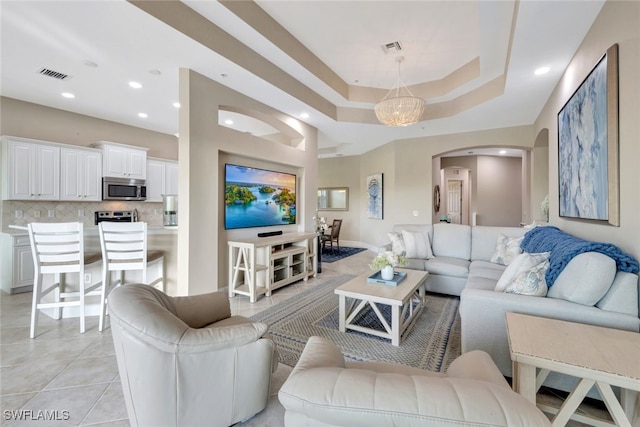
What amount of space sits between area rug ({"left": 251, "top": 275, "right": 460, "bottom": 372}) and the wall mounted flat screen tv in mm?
1488

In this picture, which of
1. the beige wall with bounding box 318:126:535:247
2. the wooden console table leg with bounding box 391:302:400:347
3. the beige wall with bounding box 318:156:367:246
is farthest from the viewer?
the beige wall with bounding box 318:156:367:246

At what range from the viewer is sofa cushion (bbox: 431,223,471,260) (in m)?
4.14

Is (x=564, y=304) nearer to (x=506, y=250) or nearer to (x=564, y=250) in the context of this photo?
(x=564, y=250)

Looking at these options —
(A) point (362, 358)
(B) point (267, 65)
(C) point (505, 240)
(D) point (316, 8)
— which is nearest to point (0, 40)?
(B) point (267, 65)

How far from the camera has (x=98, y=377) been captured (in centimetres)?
200

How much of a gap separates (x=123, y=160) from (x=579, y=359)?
21.5 feet

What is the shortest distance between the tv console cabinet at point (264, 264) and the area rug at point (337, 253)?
5.21 feet

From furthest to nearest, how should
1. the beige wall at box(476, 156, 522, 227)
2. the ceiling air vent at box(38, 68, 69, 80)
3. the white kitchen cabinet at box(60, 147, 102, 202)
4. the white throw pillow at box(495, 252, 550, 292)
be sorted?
the beige wall at box(476, 156, 522, 227) → the white kitchen cabinet at box(60, 147, 102, 202) → the ceiling air vent at box(38, 68, 69, 80) → the white throw pillow at box(495, 252, 550, 292)

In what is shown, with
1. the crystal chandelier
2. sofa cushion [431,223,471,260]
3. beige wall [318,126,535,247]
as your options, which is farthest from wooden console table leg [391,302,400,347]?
beige wall [318,126,535,247]

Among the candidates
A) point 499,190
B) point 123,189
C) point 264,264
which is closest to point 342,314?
point 264,264

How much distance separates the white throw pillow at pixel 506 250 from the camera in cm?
352

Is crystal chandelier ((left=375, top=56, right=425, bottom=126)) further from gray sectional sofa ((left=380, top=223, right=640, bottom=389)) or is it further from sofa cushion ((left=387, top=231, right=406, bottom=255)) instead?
gray sectional sofa ((left=380, top=223, right=640, bottom=389))

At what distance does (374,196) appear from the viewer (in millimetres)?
7363

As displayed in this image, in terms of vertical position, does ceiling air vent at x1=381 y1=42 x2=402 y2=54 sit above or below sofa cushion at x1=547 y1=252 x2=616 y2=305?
above
